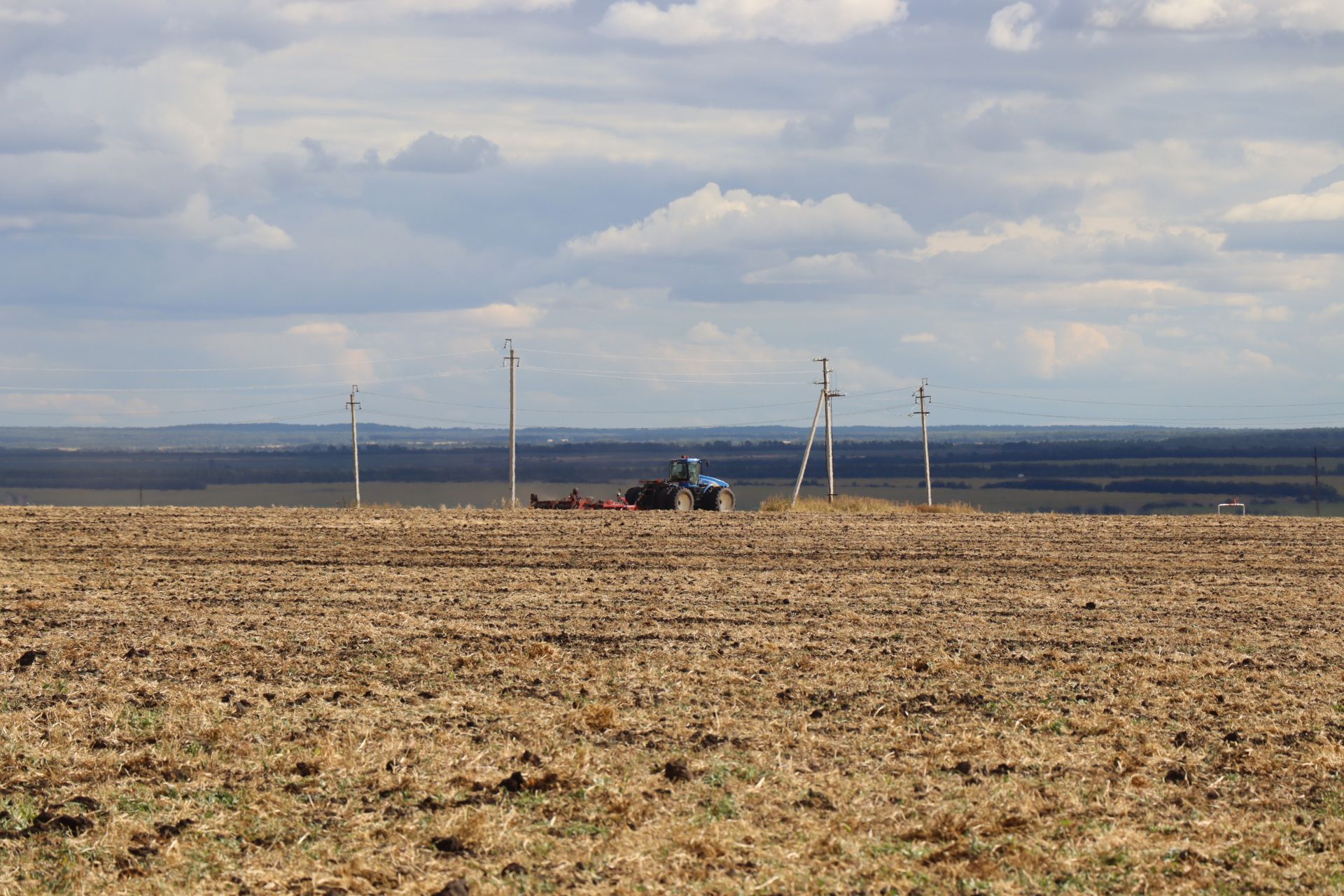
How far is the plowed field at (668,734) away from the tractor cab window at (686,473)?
894 inches

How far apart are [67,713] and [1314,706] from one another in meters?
9.92

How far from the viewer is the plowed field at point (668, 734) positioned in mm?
7637

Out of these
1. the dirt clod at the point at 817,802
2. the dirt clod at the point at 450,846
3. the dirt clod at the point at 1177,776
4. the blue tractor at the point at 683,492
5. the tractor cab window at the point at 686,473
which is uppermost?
the tractor cab window at the point at 686,473

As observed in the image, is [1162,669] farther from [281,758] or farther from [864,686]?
[281,758]

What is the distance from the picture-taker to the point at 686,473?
44719 mm

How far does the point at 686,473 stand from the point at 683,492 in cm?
143

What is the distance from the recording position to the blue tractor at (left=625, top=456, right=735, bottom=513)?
143 feet

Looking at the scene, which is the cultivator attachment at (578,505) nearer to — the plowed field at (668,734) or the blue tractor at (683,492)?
the blue tractor at (683,492)

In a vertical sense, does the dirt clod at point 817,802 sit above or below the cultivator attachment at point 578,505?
below

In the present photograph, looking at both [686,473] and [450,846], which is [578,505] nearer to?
[686,473]

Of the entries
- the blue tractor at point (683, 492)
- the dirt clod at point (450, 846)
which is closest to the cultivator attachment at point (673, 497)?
the blue tractor at point (683, 492)

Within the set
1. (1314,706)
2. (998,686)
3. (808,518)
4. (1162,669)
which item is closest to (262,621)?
(998,686)

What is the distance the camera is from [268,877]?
7391mm

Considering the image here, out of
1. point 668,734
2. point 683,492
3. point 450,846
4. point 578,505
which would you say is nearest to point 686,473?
point 683,492
